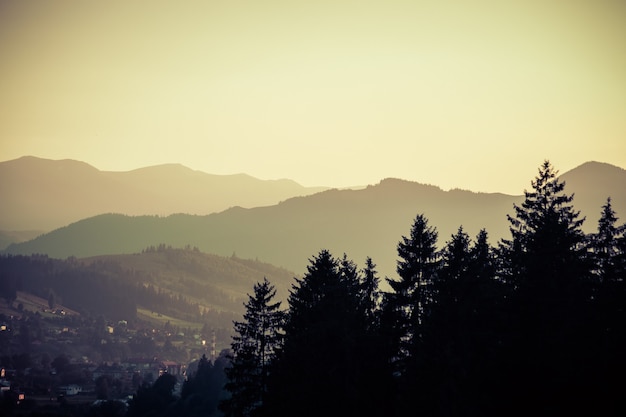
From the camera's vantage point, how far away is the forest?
39.3 m

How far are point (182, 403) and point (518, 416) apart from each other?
96.8 metres

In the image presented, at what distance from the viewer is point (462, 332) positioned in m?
39.5

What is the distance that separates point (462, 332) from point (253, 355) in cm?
1945

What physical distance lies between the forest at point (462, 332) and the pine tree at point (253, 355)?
109 millimetres

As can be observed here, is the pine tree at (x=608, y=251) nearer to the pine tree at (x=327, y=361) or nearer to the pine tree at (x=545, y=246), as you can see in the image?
the pine tree at (x=545, y=246)

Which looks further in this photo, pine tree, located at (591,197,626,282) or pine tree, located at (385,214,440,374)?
pine tree, located at (385,214,440,374)

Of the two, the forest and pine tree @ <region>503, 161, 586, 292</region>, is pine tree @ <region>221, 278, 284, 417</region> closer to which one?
the forest

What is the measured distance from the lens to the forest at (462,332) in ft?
129

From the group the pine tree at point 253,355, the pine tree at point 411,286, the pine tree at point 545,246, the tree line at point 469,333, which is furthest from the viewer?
the pine tree at point 253,355

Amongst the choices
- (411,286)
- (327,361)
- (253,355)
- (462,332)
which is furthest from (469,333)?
(253,355)

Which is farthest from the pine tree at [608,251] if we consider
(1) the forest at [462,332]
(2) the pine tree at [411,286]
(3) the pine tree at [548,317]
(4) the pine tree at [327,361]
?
(4) the pine tree at [327,361]

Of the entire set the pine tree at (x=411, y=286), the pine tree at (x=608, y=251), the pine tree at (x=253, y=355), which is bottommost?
the pine tree at (x=253, y=355)

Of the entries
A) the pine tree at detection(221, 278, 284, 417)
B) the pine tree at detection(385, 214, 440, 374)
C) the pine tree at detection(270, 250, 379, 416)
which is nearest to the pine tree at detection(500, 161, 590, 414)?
the pine tree at detection(385, 214, 440, 374)

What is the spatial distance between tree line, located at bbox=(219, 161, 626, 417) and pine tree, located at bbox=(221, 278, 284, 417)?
0.53 ft
